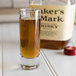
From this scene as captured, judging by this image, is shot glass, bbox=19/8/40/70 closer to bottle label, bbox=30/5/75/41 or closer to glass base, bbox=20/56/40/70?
glass base, bbox=20/56/40/70

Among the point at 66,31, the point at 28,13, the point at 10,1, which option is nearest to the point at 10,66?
the point at 28,13

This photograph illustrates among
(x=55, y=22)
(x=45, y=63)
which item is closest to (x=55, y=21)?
(x=55, y=22)

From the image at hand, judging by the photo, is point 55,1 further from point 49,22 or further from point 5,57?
point 5,57

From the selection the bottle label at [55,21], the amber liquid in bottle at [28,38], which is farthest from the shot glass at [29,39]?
the bottle label at [55,21]

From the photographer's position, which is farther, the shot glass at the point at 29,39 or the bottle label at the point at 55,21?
the bottle label at the point at 55,21

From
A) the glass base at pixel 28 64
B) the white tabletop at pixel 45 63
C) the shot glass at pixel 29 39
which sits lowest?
the white tabletop at pixel 45 63

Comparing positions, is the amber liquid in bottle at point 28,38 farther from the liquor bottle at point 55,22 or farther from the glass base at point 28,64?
the liquor bottle at point 55,22

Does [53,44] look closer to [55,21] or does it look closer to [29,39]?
[55,21]

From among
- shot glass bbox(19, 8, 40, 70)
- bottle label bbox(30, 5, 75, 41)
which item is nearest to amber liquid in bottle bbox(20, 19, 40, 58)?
shot glass bbox(19, 8, 40, 70)
